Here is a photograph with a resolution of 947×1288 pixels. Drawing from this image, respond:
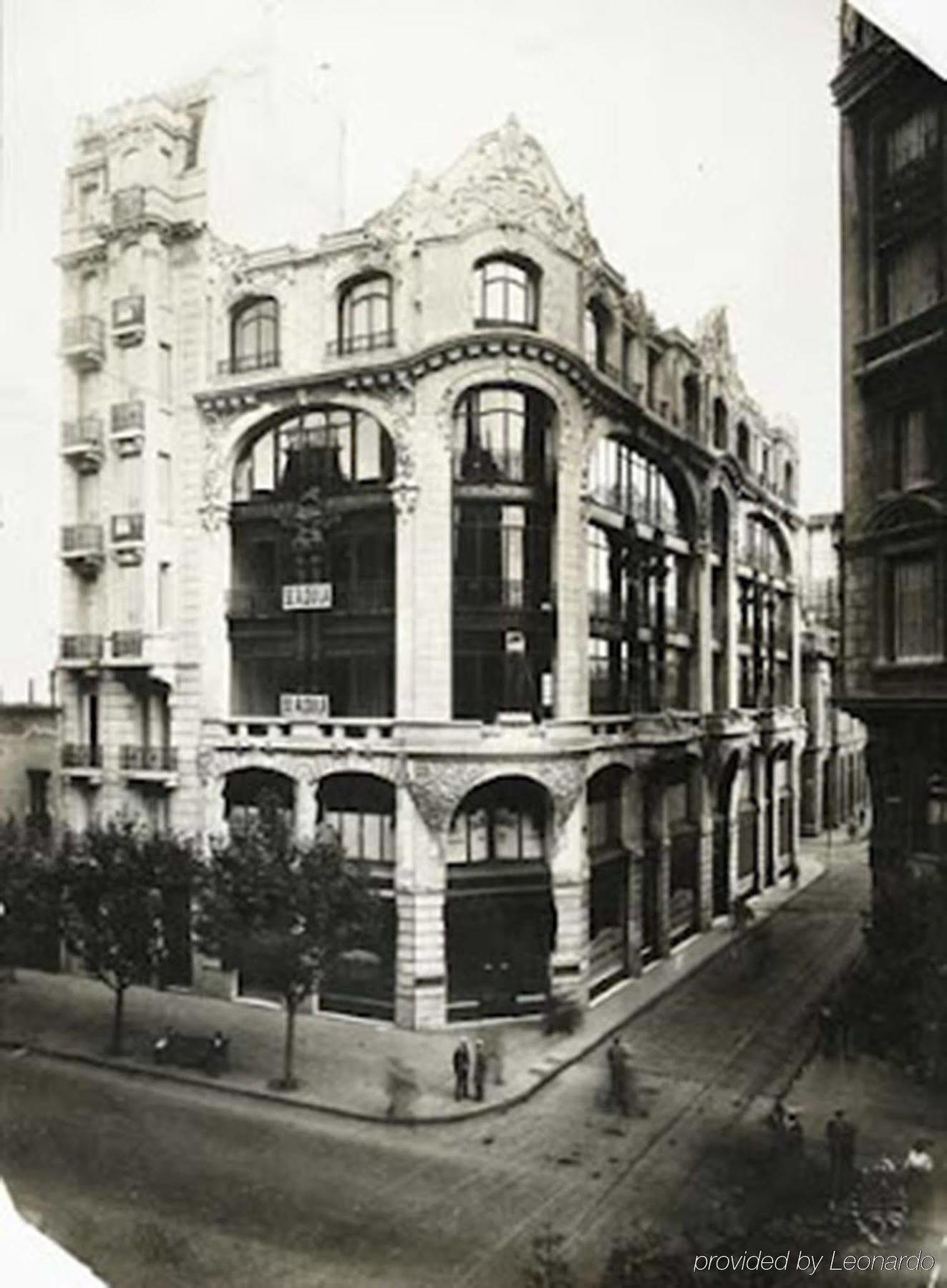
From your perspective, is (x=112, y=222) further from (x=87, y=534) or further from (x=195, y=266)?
(x=87, y=534)

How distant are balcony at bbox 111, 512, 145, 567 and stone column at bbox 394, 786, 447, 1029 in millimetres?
2207

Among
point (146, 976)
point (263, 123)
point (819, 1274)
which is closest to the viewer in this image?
point (819, 1274)

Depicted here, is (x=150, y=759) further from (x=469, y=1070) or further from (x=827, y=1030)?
(x=827, y=1030)

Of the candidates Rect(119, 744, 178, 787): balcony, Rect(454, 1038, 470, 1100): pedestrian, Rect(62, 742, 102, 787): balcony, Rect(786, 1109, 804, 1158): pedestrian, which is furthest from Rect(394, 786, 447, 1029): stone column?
Rect(786, 1109, 804, 1158): pedestrian

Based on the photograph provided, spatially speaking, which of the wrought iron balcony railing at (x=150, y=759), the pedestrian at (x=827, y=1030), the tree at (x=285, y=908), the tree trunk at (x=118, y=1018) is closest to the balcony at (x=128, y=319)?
the wrought iron balcony railing at (x=150, y=759)

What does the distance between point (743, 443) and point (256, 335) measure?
3.19 meters

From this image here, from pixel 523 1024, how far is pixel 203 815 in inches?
92.6

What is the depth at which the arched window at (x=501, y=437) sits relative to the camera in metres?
7.05

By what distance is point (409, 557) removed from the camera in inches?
271

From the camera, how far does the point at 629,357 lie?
6.64m

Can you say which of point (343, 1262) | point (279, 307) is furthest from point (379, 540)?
point (343, 1262)

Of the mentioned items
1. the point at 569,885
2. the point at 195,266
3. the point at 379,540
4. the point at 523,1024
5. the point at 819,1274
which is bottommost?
the point at 819,1274

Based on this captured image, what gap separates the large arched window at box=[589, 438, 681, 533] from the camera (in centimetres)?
705

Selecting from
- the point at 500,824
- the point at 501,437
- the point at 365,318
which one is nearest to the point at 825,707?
the point at 500,824
